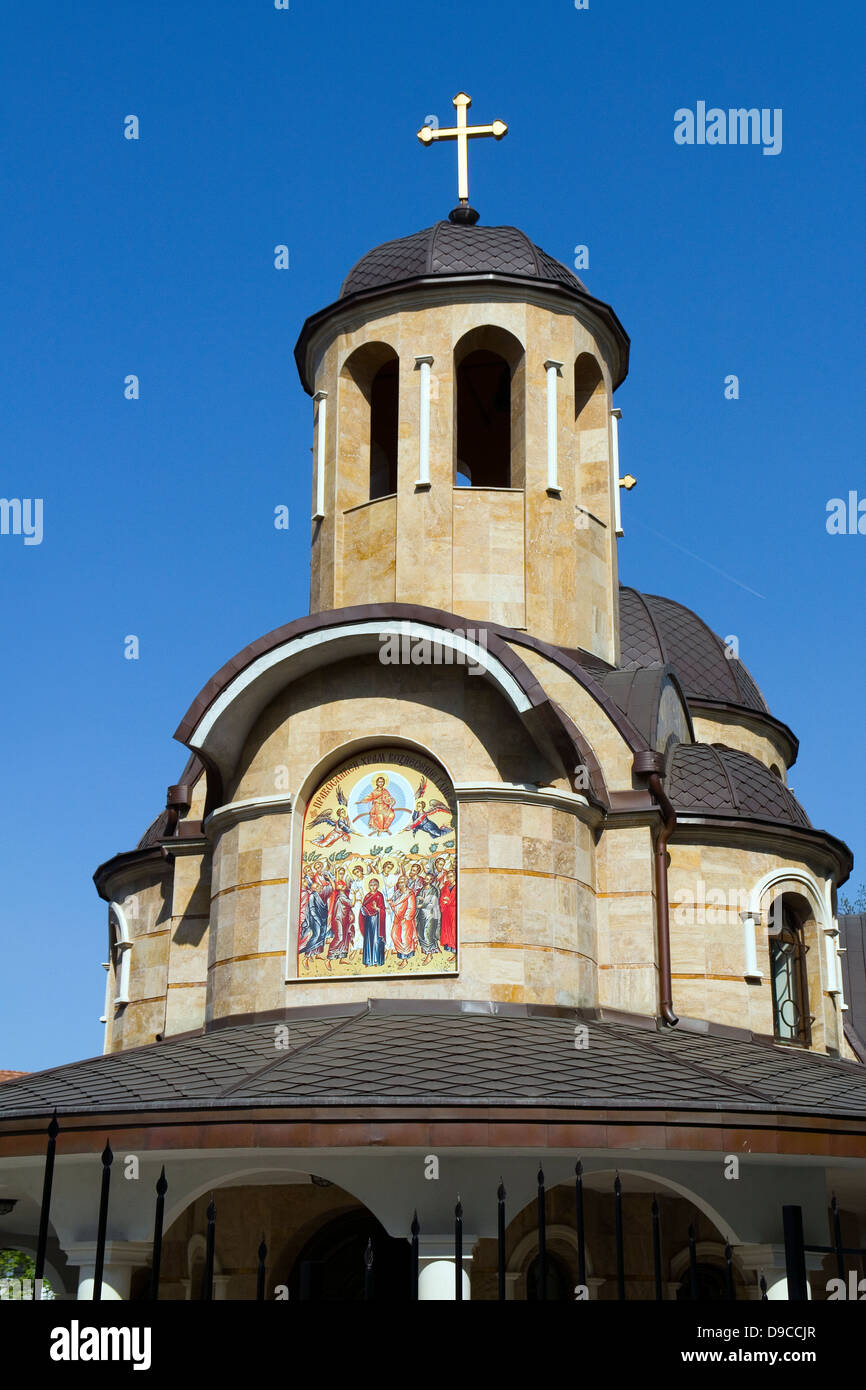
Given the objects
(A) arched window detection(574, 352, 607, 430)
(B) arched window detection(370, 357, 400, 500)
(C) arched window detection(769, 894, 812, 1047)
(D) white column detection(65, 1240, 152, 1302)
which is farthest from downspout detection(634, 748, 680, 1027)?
(D) white column detection(65, 1240, 152, 1302)

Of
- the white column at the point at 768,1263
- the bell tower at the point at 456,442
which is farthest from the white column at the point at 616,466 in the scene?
the white column at the point at 768,1263

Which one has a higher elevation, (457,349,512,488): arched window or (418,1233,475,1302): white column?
(457,349,512,488): arched window

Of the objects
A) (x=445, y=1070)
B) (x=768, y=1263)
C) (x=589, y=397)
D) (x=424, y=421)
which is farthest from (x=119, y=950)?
(x=768, y=1263)

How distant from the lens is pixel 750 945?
1770 centimetres

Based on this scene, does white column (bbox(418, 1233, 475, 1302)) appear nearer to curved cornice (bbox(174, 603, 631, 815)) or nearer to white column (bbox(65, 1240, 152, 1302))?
white column (bbox(65, 1240, 152, 1302))

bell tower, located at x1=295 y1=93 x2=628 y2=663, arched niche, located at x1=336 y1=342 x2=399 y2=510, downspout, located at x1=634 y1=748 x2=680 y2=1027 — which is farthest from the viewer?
arched niche, located at x1=336 y1=342 x2=399 y2=510

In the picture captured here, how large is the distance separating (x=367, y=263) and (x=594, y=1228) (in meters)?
11.9

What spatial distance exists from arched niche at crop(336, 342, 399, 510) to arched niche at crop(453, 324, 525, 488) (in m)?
0.95

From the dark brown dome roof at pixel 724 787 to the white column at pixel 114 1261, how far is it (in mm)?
8039

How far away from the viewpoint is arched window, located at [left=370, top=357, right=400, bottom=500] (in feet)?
67.4

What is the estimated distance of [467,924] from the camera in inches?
600
